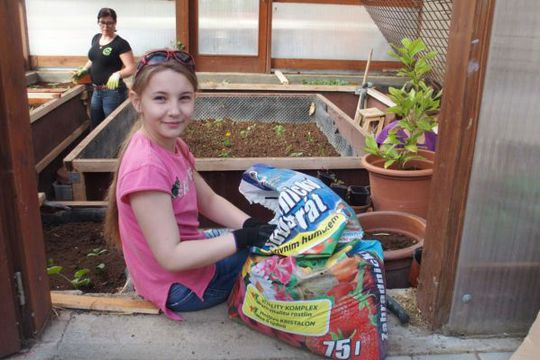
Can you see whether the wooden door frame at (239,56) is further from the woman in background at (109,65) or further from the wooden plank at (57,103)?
the woman in background at (109,65)

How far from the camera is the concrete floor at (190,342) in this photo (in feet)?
5.74

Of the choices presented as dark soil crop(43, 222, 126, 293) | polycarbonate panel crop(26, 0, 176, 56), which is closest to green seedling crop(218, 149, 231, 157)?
dark soil crop(43, 222, 126, 293)

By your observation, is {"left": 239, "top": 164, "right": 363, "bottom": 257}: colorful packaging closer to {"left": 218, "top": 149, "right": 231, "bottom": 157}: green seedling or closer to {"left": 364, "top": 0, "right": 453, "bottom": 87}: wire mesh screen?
{"left": 218, "top": 149, "right": 231, "bottom": 157}: green seedling

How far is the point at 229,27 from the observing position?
745 cm

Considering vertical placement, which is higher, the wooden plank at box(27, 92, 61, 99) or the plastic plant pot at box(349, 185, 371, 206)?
the wooden plank at box(27, 92, 61, 99)

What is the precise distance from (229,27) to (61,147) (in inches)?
123

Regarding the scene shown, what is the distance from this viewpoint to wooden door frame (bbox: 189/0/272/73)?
24.1 ft

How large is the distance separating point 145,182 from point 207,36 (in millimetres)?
6209

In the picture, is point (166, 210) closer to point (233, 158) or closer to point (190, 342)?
point (190, 342)

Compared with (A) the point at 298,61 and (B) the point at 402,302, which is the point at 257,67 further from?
(B) the point at 402,302

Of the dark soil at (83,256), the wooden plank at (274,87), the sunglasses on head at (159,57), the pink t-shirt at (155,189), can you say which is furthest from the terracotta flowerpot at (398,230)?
the wooden plank at (274,87)

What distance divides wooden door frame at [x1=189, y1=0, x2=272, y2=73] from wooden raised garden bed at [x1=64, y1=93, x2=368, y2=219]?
158 cm

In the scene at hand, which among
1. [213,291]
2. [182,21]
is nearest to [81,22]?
[182,21]

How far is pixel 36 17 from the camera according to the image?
23.8ft
